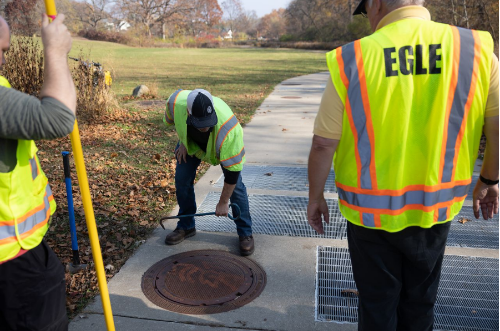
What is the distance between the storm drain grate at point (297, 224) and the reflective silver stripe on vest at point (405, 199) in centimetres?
220

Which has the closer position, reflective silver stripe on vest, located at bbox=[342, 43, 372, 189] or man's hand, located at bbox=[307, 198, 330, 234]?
reflective silver stripe on vest, located at bbox=[342, 43, 372, 189]

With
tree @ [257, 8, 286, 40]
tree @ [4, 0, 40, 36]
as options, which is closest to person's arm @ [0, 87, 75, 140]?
tree @ [4, 0, 40, 36]

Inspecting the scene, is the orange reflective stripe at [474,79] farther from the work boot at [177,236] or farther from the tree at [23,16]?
the tree at [23,16]

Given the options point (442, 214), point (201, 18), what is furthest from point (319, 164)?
point (201, 18)

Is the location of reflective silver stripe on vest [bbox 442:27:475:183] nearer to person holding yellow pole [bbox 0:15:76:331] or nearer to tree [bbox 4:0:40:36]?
person holding yellow pole [bbox 0:15:76:331]

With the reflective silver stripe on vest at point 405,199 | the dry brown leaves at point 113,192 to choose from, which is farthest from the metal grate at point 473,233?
the dry brown leaves at point 113,192

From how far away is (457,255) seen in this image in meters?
3.76

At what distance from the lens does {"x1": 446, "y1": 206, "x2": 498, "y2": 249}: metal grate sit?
395 cm

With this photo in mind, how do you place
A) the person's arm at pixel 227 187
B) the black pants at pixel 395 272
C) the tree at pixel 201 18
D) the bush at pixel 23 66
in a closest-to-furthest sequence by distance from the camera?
the black pants at pixel 395 272 < the person's arm at pixel 227 187 < the bush at pixel 23 66 < the tree at pixel 201 18

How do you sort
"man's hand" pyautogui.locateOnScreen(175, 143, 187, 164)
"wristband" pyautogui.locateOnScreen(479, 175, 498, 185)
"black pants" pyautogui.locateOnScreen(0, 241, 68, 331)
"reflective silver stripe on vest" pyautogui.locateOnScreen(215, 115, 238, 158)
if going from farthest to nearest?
"man's hand" pyautogui.locateOnScreen(175, 143, 187, 164) → "reflective silver stripe on vest" pyautogui.locateOnScreen(215, 115, 238, 158) → "wristband" pyautogui.locateOnScreen(479, 175, 498, 185) → "black pants" pyautogui.locateOnScreen(0, 241, 68, 331)

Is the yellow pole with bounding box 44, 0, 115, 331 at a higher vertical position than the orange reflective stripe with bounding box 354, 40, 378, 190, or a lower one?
lower

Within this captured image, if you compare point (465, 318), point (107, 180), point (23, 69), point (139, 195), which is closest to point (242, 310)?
point (465, 318)

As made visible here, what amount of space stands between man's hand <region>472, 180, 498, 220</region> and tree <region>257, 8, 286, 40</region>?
323 ft

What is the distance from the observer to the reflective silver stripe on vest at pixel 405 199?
1918 mm
